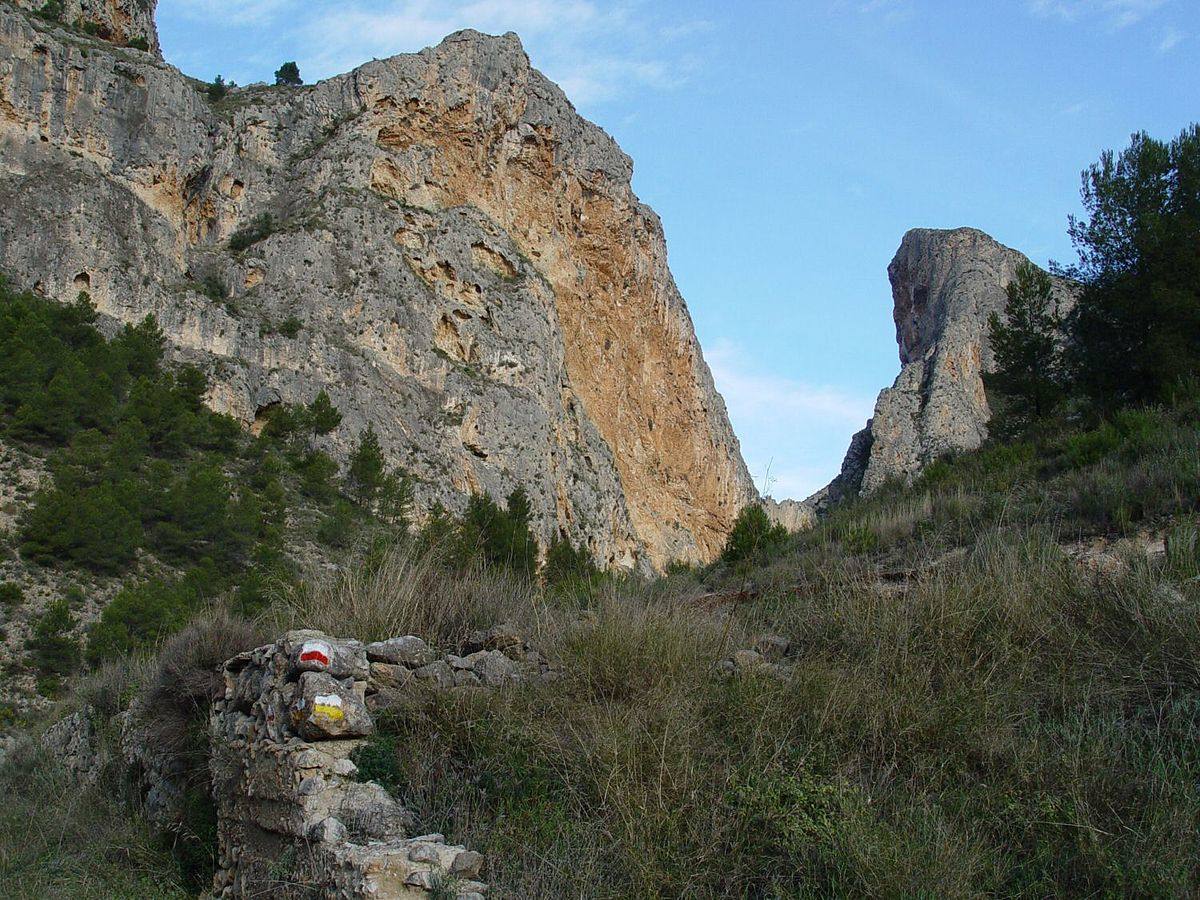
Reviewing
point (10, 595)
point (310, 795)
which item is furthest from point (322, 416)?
point (310, 795)

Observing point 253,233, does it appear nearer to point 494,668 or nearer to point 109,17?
point 109,17

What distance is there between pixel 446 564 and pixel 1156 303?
1179 cm

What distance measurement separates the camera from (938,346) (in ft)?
221

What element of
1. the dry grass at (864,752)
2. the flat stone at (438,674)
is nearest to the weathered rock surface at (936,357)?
the dry grass at (864,752)

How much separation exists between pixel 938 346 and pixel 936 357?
Answer: 41.3 inches

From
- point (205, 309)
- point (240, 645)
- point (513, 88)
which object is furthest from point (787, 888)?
point (513, 88)

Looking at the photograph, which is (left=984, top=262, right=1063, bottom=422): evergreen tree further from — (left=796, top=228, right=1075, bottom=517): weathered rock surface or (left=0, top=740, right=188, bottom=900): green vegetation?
(left=796, top=228, right=1075, bottom=517): weathered rock surface

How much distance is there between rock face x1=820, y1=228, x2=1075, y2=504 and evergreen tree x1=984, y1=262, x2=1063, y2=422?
3012 centimetres

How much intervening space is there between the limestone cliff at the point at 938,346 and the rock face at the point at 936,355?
2.6 inches

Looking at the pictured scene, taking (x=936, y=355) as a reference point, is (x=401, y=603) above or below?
below

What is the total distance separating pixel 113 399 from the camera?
3108 centimetres

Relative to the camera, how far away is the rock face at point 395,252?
128ft

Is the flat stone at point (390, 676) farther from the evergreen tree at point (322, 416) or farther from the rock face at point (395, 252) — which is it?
the evergreen tree at point (322, 416)

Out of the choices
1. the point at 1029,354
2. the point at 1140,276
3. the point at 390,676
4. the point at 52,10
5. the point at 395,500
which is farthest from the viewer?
the point at 52,10
